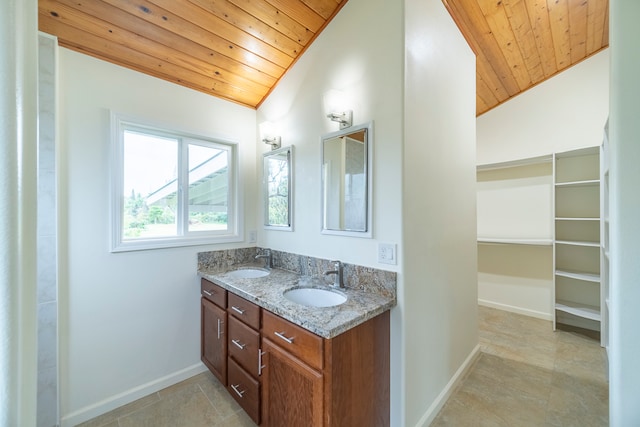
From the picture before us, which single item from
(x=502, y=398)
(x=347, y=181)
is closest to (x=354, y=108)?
(x=347, y=181)

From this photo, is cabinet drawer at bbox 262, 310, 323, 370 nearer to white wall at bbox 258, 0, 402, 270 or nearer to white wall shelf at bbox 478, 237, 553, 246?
white wall at bbox 258, 0, 402, 270

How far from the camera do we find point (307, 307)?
1.40 m

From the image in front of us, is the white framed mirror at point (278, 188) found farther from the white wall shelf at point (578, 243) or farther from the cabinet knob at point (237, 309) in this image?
the white wall shelf at point (578, 243)

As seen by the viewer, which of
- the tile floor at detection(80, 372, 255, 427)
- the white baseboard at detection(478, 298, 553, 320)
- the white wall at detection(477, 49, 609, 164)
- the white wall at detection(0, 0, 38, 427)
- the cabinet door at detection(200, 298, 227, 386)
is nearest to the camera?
the white wall at detection(0, 0, 38, 427)

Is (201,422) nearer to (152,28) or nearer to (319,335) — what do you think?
(319,335)

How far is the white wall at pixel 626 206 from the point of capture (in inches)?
27.9

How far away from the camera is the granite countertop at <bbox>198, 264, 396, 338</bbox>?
123 cm

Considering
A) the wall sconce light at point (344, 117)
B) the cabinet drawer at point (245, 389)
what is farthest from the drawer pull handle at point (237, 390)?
the wall sconce light at point (344, 117)

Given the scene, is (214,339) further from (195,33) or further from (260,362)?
(195,33)

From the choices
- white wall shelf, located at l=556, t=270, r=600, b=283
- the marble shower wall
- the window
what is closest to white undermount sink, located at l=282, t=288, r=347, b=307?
the window

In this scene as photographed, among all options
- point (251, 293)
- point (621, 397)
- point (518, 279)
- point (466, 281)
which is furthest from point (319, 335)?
point (518, 279)

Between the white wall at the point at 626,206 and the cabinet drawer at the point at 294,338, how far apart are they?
98 centimetres

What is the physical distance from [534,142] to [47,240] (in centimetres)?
477

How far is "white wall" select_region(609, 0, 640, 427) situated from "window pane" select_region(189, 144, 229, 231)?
250 centimetres
